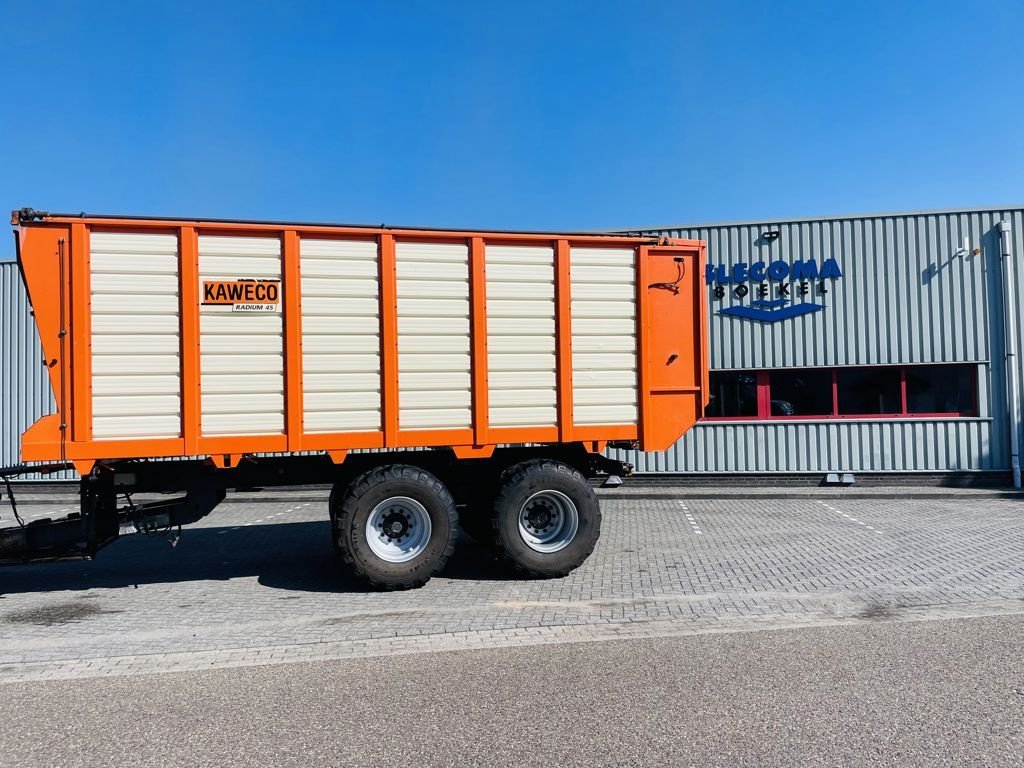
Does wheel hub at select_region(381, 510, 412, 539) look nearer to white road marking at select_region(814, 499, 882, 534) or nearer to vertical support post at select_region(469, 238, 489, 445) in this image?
vertical support post at select_region(469, 238, 489, 445)

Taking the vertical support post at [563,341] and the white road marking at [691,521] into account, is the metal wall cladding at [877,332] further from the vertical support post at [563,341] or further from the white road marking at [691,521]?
the vertical support post at [563,341]

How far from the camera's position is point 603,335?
7883 millimetres

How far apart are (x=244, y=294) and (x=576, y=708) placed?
4.84 metres

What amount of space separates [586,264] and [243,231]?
3.41 metres

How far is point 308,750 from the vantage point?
3865mm

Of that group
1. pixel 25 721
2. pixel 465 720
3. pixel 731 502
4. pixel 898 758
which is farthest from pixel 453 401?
Result: pixel 731 502

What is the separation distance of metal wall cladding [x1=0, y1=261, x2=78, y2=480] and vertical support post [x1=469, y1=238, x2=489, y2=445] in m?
13.4

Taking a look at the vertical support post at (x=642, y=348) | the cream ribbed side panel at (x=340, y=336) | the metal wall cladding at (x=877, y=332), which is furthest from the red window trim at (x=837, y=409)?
the cream ribbed side panel at (x=340, y=336)

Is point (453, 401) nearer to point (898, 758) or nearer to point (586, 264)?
point (586, 264)

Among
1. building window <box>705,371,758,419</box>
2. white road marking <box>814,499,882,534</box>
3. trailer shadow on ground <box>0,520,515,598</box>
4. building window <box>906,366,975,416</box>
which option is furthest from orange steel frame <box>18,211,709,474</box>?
building window <box>906,366,975,416</box>

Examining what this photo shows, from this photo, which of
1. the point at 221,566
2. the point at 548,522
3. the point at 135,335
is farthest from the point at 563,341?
the point at 221,566

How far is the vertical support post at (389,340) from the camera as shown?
7336 mm

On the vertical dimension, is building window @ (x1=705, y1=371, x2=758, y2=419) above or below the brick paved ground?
above

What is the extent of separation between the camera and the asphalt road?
3773mm
